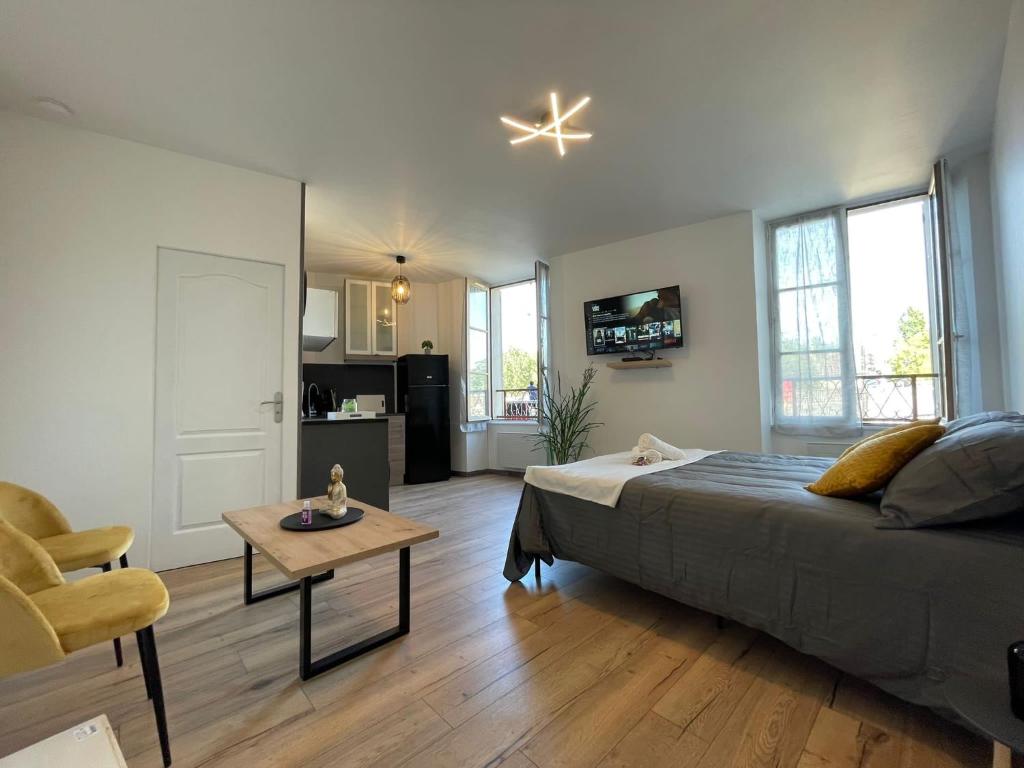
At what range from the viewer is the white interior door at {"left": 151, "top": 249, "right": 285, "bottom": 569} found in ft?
9.33

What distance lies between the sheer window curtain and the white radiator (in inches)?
110

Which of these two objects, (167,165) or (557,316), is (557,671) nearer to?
(167,165)

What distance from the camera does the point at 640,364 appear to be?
15.1 ft

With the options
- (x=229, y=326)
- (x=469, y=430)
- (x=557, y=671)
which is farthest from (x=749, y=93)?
(x=469, y=430)

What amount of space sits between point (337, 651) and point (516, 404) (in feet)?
15.6

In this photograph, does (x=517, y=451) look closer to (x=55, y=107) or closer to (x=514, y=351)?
(x=514, y=351)

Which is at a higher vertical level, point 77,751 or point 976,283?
point 976,283

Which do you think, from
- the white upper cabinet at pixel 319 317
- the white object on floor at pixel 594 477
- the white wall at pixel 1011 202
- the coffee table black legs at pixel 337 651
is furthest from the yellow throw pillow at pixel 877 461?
the white upper cabinet at pixel 319 317

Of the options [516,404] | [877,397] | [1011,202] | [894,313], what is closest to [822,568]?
[1011,202]

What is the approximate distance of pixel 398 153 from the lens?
9.96 ft

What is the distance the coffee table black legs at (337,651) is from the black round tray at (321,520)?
240 millimetres

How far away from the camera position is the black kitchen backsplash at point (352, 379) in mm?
5680

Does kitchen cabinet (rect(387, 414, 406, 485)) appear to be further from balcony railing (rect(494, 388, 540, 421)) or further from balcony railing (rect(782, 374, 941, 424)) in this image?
balcony railing (rect(782, 374, 941, 424))

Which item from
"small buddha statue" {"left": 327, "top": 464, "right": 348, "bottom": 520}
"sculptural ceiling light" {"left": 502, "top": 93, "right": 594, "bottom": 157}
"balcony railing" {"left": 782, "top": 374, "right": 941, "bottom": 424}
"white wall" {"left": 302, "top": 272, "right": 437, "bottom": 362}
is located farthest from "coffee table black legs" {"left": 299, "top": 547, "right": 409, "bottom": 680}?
"white wall" {"left": 302, "top": 272, "right": 437, "bottom": 362}
